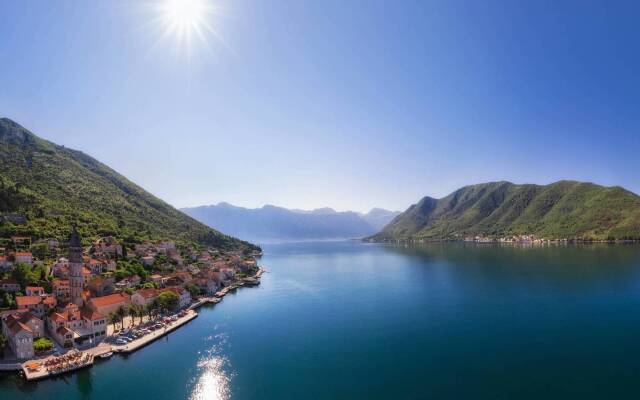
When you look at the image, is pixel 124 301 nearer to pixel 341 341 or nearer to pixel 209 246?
pixel 341 341

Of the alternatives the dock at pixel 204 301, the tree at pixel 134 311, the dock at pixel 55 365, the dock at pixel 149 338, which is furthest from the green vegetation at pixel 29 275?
the dock at pixel 204 301

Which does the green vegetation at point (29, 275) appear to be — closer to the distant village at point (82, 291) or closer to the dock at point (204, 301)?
the distant village at point (82, 291)

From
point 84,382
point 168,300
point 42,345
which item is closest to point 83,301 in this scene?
point 168,300

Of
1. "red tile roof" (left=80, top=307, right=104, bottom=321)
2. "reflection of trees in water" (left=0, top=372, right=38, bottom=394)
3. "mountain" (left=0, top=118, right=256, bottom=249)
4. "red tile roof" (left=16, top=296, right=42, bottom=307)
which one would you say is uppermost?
"mountain" (left=0, top=118, right=256, bottom=249)

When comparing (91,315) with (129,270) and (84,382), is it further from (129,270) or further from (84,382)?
(129,270)

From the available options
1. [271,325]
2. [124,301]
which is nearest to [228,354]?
[271,325]

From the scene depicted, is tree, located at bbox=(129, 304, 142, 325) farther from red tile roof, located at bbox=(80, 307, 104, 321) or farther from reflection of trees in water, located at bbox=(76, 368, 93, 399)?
reflection of trees in water, located at bbox=(76, 368, 93, 399)

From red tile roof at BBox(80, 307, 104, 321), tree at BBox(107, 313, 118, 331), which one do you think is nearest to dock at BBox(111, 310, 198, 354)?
red tile roof at BBox(80, 307, 104, 321)
